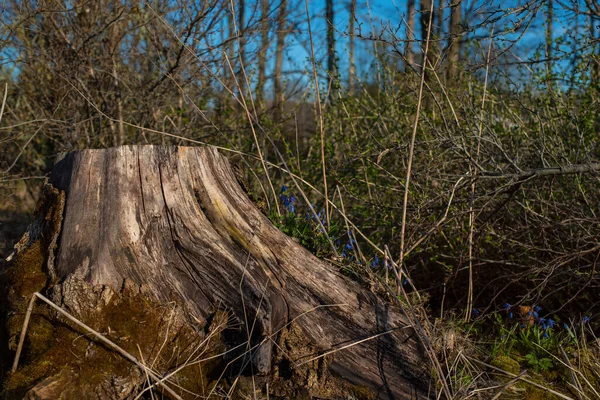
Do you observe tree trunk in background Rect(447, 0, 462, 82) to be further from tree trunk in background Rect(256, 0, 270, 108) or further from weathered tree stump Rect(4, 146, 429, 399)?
tree trunk in background Rect(256, 0, 270, 108)

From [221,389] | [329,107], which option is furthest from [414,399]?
[329,107]

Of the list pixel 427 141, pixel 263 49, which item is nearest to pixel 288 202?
pixel 427 141

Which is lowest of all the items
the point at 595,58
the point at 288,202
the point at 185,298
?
the point at 185,298

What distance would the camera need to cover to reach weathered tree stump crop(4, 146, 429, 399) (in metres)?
2.26

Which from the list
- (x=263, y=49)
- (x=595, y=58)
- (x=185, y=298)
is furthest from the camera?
(x=263, y=49)

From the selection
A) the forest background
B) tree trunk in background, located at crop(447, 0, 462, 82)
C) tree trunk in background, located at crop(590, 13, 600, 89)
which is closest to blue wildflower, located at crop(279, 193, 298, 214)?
the forest background

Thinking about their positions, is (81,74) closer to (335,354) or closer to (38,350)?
(38,350)

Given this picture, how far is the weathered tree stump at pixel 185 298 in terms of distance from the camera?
2.26 m

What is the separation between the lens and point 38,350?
219 centimetres

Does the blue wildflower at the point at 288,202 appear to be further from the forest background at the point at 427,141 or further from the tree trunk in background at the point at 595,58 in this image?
the tree trunk in background at the point at 595,58

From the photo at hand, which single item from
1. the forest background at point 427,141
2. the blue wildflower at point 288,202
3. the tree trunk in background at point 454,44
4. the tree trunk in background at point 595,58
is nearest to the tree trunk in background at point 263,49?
the forest background at point 427,141

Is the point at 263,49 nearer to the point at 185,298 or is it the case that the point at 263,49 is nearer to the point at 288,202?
the point at 288,202

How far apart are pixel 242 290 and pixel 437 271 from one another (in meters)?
2.55

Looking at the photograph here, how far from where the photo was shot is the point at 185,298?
240 centimetres
